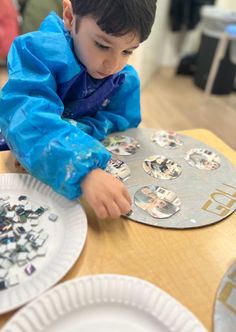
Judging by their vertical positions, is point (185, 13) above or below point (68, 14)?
below

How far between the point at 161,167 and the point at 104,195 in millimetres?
186

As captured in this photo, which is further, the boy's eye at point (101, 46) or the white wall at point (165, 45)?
the white wall at point (165, 45)

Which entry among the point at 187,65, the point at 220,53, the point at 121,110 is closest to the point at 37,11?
the point at 121,110

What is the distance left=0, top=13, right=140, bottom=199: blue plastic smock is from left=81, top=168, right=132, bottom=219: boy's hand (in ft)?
0.05

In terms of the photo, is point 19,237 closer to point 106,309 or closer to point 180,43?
point 106,309

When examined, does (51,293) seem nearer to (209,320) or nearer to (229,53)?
(209,320)

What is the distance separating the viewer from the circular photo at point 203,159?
0.64 metres

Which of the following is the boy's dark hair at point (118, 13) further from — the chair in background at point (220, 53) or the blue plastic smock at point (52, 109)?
the chair in background at point (220, 53)

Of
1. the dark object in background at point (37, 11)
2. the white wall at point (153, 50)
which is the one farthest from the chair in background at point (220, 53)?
the dark object in background at point (37, 11)

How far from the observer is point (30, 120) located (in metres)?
0.49

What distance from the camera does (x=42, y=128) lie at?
49 cm

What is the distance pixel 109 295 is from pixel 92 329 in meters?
0.04

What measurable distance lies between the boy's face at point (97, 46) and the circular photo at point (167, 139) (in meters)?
0.19

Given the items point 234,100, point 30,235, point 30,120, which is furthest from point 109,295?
point 234,100
